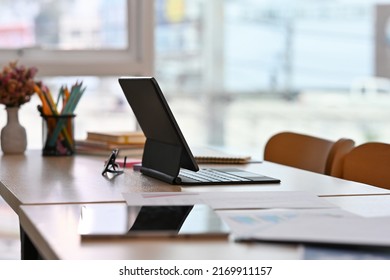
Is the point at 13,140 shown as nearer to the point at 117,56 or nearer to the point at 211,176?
the point at 211,176

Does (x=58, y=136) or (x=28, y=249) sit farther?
(x=58, y=136)

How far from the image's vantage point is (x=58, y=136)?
2.69 m

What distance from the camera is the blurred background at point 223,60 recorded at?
404 centimetres

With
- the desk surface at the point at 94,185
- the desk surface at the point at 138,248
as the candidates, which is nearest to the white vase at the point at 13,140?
the desk surface at the point at 94,185

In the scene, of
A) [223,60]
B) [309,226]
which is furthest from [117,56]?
[309,226]

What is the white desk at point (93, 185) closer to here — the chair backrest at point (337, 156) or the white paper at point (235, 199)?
the white paper at point (235, 199)

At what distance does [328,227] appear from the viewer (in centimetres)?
125

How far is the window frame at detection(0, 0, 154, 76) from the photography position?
3980 millimetres

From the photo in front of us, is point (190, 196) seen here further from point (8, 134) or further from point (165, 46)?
point (165, 46)

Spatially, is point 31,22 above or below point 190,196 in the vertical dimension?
above

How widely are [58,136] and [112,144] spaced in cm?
18

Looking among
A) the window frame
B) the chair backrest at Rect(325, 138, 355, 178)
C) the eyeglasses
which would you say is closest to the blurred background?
the window frame
